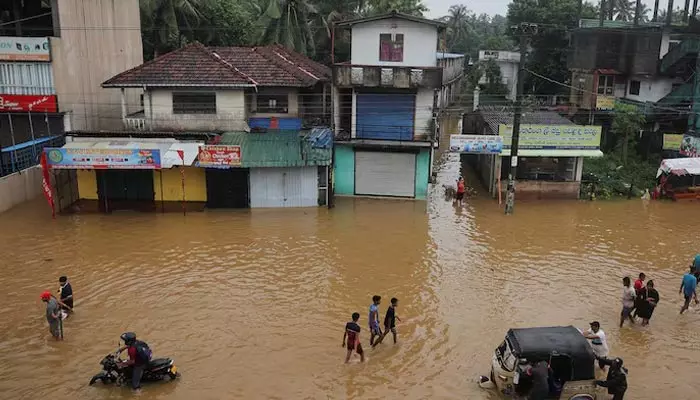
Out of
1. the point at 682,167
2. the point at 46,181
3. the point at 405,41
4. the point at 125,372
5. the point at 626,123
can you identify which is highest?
the point at 405,41

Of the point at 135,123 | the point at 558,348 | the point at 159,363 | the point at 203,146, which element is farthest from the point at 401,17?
the point at 159,363

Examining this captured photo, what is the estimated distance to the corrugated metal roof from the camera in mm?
25703

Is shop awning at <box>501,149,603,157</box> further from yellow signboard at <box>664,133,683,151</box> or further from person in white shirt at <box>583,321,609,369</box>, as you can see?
person in white shirt at <box>583,321,609,369</box>

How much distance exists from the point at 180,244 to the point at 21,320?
6.94m

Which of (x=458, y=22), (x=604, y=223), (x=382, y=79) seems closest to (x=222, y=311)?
(x=382, y=79)

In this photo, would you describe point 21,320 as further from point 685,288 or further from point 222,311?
point 685,288

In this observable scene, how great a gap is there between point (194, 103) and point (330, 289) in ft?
46.4

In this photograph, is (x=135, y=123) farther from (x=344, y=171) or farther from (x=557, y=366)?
(x=557, y=366)

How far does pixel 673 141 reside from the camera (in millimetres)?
33438

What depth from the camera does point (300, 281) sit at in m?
19.0

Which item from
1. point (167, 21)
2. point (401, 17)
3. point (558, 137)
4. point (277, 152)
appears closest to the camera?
point (277, 152)

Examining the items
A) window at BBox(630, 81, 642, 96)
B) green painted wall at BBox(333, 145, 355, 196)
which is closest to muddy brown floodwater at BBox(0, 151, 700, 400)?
green painted wall at BBox(333, 145, 355, 196)

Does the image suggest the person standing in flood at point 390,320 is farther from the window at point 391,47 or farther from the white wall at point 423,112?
the window at point 391,47

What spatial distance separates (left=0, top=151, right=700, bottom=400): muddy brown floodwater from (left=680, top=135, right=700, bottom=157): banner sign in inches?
179
